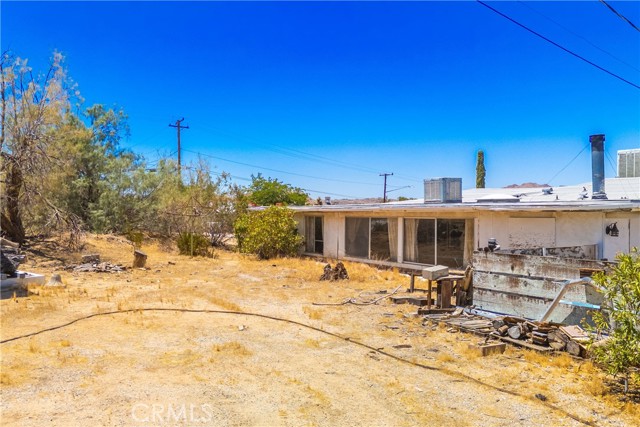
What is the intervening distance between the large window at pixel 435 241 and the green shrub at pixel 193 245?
918 cm

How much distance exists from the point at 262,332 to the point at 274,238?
10.9 m

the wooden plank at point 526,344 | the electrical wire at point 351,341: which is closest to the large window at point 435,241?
the wooden plank at point 526,344

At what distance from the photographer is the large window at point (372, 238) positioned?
16.0m

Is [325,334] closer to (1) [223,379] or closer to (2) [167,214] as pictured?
(1) [223,379]

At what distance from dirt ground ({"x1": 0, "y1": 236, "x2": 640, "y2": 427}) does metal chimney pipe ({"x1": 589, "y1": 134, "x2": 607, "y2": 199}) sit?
744cm

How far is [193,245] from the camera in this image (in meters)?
20.1

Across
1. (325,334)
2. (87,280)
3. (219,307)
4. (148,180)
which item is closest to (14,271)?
(87,280)

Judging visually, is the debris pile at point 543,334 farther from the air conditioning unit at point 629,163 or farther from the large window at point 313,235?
the air conditioning unit at point 629,163

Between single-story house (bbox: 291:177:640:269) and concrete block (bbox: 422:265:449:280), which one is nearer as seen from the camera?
concrete block (bbox: 422:265:449:280)

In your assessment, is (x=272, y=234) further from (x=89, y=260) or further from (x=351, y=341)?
(x=351, y=341)

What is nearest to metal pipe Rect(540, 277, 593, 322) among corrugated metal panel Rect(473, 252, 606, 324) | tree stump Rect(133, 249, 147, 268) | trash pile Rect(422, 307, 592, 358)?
trash pile Rect(422, 307, 592, 358)

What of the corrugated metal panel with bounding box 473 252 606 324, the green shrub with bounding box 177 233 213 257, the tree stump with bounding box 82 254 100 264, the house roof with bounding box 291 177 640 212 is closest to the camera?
the corrugated metal panel with bounding box 473 252 606 324

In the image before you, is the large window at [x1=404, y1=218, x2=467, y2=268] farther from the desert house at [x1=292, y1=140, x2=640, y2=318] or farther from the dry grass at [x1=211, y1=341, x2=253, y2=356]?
the dry grass at [x1=211, y1=341, x2=253, y2=356]

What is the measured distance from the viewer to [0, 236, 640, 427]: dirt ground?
4672 millimetres
